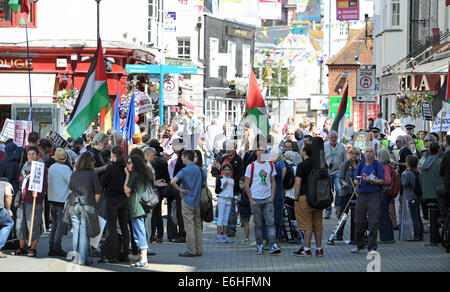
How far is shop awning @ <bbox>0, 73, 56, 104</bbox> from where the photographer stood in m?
31.1

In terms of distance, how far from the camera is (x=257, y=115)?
18812 millimetres

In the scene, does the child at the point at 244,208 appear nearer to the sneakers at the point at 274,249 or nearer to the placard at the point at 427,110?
the sneakers at the point at 274,249

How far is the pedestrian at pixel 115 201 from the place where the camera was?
521 inches

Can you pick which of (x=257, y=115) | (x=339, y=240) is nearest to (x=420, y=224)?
(x=339, y=240)

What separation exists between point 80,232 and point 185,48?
44.0 meters

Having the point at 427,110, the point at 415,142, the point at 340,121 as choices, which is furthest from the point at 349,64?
the point at 415,142

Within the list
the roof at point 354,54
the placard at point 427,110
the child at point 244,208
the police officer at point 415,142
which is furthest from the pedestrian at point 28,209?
the roof at point 354,54

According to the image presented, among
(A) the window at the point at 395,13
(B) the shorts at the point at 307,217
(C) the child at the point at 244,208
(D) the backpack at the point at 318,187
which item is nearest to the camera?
(D) the backpack at the point at 318,187

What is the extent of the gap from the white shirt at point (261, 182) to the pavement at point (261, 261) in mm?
983

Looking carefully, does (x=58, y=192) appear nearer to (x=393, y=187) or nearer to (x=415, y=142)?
(x=393, y=187)

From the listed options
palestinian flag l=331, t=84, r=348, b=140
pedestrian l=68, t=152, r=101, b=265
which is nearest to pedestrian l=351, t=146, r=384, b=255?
pedestrian l=68, t=152, r=101, b=265

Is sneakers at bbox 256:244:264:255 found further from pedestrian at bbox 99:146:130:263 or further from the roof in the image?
the roof

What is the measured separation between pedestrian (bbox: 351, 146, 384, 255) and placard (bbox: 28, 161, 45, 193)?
4.88 meters

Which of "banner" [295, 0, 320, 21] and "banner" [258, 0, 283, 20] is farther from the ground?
"banner" [295, 0, 320, 21]
